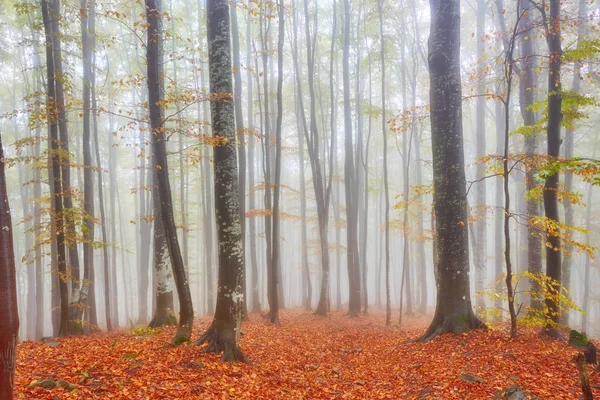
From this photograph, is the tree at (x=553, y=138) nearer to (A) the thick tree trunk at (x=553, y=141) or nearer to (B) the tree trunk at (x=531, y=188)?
(A) the thick tree trunk at (x=553, y=141)

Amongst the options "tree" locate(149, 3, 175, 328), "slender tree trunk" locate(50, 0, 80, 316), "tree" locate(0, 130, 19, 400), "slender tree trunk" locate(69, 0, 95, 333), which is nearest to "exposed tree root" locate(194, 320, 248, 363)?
"tree" locate(0, 130, 19, 400)

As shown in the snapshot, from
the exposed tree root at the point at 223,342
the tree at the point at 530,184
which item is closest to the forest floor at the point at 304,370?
the exposed tree root at the point at 223,342

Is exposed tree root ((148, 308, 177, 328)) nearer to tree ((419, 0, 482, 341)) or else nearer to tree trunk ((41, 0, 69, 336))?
tree trunk ((41, 0, 69, 336))

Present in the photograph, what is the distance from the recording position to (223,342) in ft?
23.0

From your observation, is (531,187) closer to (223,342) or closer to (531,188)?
(531,188)

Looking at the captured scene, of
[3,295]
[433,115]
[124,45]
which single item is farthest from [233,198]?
[124,45]

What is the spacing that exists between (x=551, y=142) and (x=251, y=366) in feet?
25.0

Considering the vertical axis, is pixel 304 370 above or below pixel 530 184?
below

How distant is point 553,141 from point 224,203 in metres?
6.95

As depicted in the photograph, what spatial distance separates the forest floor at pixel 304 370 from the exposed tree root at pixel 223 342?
7.5 inches

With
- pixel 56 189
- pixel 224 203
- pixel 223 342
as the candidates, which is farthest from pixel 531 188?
pixel 56 189

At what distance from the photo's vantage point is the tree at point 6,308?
333 cm

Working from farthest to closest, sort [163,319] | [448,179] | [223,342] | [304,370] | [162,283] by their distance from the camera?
[162,283] → [163,319] → [448,179] → [304,370] → [223,342]

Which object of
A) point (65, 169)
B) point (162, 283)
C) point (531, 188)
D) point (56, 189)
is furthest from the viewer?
point (162, 283)
